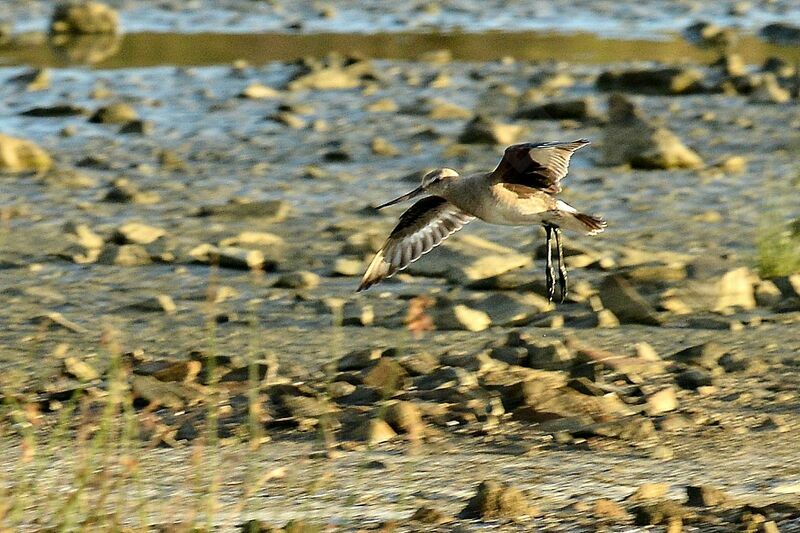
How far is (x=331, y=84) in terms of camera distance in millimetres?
13484

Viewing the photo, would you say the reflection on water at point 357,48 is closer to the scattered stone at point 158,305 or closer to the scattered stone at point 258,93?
the scattered stone at point 258,93

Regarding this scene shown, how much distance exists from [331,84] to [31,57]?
11.7 feet

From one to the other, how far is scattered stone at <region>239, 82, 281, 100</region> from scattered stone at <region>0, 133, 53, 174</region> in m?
2.86

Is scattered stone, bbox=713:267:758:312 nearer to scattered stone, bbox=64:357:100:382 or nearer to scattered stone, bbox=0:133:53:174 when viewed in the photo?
scattered stone, bbox=64:357:100:382

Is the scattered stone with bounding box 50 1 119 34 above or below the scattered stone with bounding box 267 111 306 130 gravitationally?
above

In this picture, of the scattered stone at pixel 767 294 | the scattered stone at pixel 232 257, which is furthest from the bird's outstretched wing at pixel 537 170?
the scattered stone at pixel 232 257

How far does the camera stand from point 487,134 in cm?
1100

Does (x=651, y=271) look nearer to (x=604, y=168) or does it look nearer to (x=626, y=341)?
(x=626, y=341)

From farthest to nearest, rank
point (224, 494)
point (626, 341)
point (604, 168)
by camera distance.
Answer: point (604, 168) < point (626, 341) < point (224, 494)

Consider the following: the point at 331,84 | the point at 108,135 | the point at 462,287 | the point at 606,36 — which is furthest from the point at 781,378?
the point at 606,36

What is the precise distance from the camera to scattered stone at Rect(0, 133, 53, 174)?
1034 centimetres

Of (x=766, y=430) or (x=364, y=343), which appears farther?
(x=364, y=343)

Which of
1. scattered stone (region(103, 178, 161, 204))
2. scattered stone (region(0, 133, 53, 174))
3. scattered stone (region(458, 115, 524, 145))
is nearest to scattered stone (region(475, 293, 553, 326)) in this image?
scattered stone (region(103, 178, 161, 204))

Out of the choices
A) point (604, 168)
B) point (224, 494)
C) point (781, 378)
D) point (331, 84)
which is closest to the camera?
point (224, 494)
